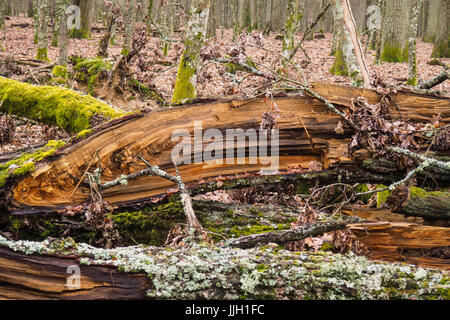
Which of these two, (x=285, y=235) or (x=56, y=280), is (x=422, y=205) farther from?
(x=56, y=280)

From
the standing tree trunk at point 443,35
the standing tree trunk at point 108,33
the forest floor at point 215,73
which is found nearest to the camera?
the forest floor at point 215,73

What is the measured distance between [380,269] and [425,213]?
1.56 metres

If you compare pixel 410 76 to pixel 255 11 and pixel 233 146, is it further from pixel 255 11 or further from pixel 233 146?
pixel 255 11

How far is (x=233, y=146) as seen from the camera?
377 centimetres

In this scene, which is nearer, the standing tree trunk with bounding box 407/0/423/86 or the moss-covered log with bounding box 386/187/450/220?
the moss-covered log with bounding box 386/187/450/220

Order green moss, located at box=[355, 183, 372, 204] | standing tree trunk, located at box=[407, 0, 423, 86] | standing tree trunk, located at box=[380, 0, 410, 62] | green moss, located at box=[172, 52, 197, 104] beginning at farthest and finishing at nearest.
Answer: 1. standing tree trunk, located at box=[380, 0, 410, 62]
2. standing tree trunk, located at box=[407, 0, 423, 86]
3. green moss, located at box=[172, 52, 197, 104]
4. green moss, located at box=[355, 183, 372, 204]

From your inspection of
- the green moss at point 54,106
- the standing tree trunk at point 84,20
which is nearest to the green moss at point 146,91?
the green moss at point 54,106

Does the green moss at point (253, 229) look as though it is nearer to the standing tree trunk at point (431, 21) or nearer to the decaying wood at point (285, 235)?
the decaying wood at point (285, 235)

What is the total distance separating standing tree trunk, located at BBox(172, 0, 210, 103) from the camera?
21.9 feet

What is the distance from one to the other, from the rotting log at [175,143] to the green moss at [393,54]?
15.7 meters

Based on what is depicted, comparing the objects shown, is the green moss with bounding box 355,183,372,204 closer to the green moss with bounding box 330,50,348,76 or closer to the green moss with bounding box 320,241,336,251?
the green moss with bounding box 320,241,336,251

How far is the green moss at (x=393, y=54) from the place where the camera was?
1788cm

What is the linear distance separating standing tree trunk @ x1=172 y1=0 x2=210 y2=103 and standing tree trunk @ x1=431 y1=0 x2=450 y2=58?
673 inches

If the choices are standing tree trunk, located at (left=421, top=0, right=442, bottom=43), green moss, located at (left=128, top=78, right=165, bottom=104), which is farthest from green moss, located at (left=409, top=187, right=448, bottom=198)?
standing tree trunk, located at (left=421, top=0, right=442, bottom=43)
